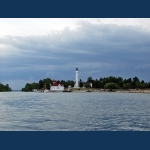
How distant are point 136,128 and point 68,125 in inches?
111

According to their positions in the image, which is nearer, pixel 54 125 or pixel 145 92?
pixel 54 125

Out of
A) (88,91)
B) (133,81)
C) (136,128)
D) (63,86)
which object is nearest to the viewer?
(136,128)

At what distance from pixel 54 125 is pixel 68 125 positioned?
0.59 metres

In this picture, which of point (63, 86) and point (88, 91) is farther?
point (88, 91)

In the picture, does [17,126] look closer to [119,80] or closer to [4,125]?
[4,125]

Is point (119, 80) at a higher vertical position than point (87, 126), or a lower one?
higher

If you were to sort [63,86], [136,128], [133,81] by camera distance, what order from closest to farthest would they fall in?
[136,128] < [133,81] < [63,86]

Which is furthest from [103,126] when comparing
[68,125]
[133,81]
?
[133,81]

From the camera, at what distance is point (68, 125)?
1225 cm

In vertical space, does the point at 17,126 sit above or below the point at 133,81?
below

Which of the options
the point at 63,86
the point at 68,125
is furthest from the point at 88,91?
the point at 68,125

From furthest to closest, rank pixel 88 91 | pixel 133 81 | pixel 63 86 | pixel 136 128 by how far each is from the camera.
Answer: pixel 88 91, pixel 63 86, pixel 133 81, pixel 136 128

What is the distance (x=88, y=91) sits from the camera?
68125mm

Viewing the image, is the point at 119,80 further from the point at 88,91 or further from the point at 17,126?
the point at 17,126
